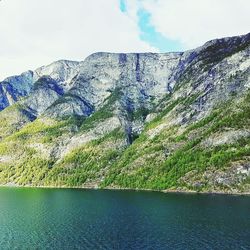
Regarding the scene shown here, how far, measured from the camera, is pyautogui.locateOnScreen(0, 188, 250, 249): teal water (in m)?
112

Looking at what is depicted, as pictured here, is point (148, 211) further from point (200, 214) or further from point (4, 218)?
point (4, 218)

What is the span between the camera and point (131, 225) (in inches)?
5472

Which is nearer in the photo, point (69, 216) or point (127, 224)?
point (127, 224)

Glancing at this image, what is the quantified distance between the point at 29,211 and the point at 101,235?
69.2 m

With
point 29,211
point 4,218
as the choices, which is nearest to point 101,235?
point 4,218

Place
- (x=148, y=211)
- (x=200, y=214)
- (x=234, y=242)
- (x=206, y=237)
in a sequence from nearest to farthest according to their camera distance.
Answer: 1. (x=234, y=242)
2. (x=206, y=237)
3. (x=200, y=214)
4. (x=148, y=211)

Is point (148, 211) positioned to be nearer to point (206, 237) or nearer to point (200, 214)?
point (200, 214)

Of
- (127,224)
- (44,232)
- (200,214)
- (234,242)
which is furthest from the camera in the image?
(200,214)

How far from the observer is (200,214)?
15612 cm

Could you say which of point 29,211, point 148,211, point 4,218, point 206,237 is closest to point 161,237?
point 206,237

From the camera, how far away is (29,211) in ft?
599

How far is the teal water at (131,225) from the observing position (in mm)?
112062

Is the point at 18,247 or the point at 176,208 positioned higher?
the point at 176,208

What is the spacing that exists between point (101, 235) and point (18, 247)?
1007 inches
